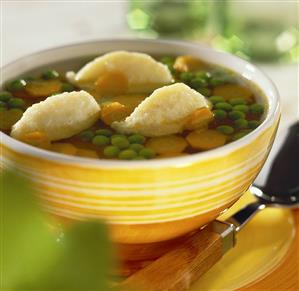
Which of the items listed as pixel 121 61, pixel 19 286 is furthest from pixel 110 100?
pixel 19 286

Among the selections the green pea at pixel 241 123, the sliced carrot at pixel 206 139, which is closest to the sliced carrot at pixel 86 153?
the sliced carrot at pixel 206 139

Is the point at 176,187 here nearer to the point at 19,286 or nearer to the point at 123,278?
the point at 123,278

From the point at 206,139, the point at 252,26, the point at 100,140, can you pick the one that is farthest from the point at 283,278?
the point at 252,26

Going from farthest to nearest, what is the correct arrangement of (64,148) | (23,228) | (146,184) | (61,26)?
(61,26) → (64,148) → (146,184) → (23,228)

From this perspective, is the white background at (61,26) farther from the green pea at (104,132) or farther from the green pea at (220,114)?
the green pea at (104,132)

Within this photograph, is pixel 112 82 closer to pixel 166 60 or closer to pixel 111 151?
pixel 166 60

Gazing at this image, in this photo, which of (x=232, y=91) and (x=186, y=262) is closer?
(x=186, y=262)

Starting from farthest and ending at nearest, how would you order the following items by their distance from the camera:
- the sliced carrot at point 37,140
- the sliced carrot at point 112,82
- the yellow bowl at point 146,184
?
the sliced carrot at point 112,82, the sliced carrot at point 37,140, the yellow bowl at point 146,184
